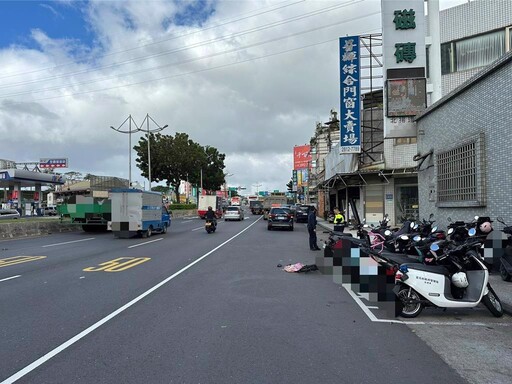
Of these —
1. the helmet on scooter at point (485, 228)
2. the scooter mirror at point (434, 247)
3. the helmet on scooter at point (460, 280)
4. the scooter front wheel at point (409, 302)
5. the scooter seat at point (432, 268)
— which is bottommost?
the scooter front wheel at point (409, 302)

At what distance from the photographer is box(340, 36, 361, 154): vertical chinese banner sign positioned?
2397 centimetres

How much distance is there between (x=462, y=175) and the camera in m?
12.2

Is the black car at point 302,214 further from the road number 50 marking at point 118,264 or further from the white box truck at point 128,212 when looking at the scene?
the road number 50 marking at point 118,264

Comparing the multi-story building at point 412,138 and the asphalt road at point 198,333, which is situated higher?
the multi-story building at point 412,138

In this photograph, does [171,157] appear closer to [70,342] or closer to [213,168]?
[213,168]

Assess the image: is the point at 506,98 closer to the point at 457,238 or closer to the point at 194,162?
the point at 457,238

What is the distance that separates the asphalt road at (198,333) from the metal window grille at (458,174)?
209 inches

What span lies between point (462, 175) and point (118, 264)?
1067 cm

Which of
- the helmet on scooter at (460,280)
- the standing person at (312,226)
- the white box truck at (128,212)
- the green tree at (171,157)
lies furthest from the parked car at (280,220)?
the green tree at (171,157)

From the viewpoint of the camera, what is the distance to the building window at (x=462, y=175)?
11.0 metres

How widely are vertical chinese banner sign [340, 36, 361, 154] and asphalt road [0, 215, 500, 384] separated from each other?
16.3m

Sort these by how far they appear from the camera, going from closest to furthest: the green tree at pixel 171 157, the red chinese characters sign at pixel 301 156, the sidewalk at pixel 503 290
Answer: the sidewalk at pixel 503 290 → the green tree at pixel 171 157 → the red chinese characters sign at pixel 301 156

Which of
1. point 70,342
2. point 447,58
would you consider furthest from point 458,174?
point 447,58

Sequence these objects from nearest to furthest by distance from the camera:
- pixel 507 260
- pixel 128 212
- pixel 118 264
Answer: pixel 507 260 → pixel 118 264 → pixel 128 212
